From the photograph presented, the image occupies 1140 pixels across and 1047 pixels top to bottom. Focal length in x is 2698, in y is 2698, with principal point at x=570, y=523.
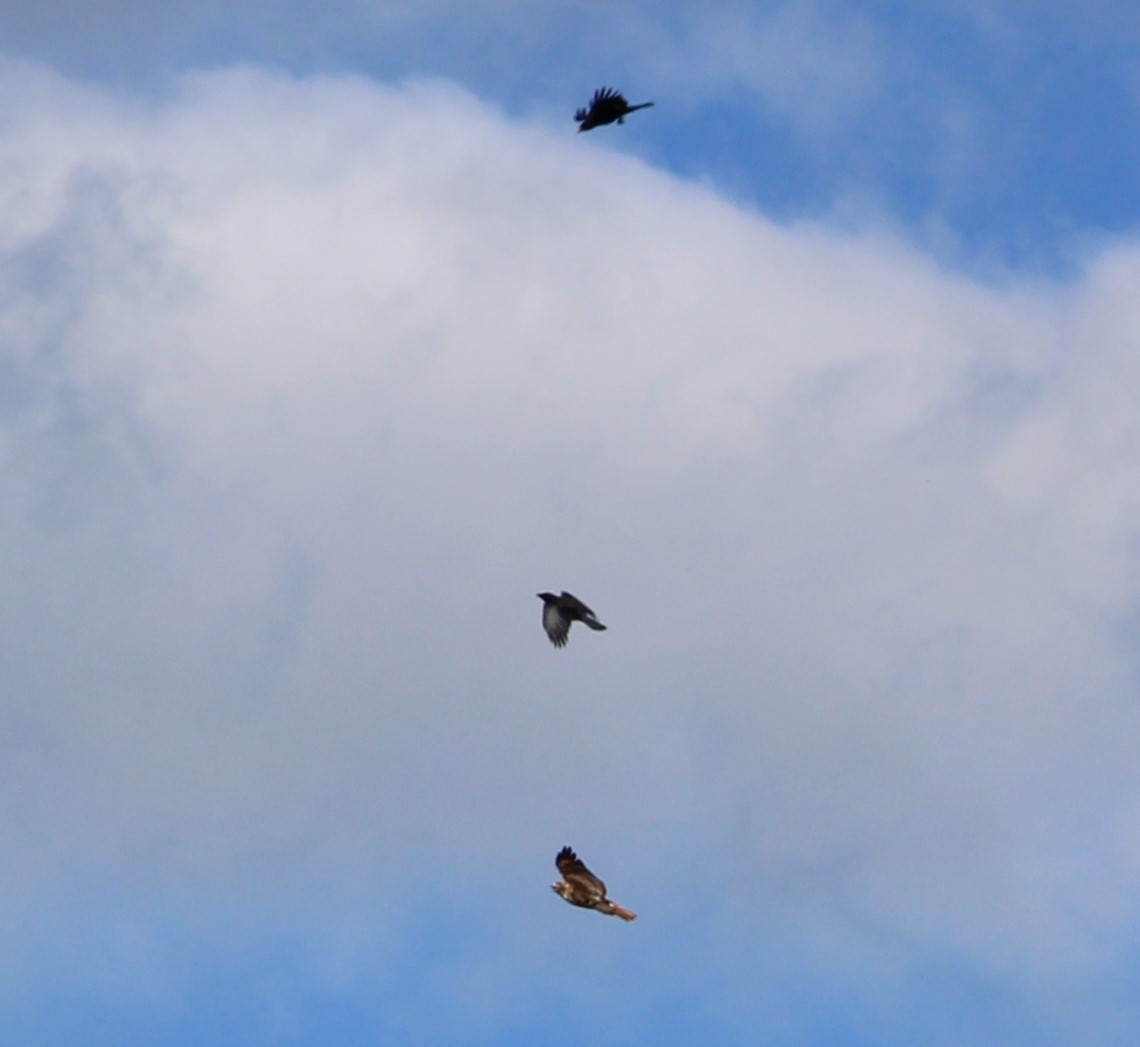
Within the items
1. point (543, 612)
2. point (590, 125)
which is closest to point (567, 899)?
point (543, 612)

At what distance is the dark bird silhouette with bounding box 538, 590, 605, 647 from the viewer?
84.8m

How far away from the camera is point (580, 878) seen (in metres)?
70.2

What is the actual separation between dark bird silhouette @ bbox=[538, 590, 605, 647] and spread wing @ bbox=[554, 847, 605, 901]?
15.1 m

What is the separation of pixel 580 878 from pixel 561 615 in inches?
644

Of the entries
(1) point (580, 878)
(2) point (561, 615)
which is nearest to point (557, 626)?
(2) point (561, 615)

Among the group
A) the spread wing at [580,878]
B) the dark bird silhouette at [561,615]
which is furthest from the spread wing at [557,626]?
the spread wing at [580,878]

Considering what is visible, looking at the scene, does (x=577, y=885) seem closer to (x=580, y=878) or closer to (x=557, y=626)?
(x=580, y=878)

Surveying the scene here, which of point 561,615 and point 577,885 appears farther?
point 561,615

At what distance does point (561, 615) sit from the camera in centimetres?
8525

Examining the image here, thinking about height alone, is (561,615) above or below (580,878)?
above

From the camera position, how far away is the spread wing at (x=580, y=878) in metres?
70.2

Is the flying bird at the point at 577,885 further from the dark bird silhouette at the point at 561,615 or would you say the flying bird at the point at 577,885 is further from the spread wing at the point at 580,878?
the dark bird silhouette at the point at 561,615

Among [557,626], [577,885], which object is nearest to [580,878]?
[577,885]

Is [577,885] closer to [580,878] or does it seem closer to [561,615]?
[580,878]
